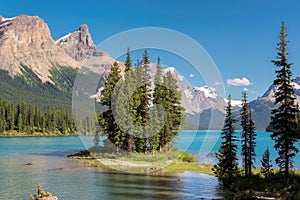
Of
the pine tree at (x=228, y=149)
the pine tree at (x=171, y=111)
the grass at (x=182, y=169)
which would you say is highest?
the pine tree at (x=171, y=111)

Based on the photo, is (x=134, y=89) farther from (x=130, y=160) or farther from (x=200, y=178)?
(x=200, y=178)

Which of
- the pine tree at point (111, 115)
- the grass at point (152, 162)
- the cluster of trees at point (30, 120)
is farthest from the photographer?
the cluster of trees at point (30, 120)

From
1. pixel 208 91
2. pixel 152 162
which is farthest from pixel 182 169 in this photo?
pixel 208 91

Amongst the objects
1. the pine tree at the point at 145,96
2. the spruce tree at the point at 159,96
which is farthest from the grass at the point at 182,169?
the pine tree at the point at 145,96

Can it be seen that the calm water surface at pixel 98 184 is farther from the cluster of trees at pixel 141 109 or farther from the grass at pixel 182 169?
the cluster of trees at pixel 141 109

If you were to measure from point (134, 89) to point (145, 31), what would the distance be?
89.1 feet

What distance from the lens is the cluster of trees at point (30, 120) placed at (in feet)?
545

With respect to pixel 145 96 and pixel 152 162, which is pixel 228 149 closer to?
pixel 152 162

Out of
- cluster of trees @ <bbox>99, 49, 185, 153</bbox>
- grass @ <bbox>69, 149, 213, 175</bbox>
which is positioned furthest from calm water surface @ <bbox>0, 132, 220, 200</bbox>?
cluster of trees @ <bbox>99, 49, 185, 153</bbox>

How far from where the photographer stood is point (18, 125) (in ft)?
547

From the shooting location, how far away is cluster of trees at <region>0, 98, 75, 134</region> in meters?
166

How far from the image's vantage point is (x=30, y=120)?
17400 cm

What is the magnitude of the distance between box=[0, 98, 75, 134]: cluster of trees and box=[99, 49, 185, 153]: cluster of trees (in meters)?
114

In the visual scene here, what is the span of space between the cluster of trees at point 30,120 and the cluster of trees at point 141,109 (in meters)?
114
